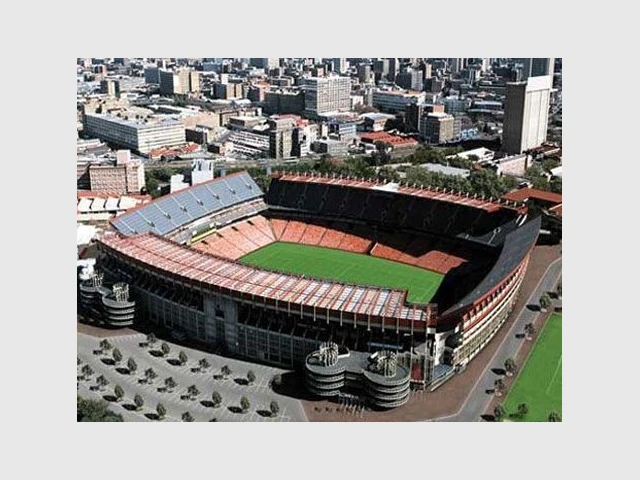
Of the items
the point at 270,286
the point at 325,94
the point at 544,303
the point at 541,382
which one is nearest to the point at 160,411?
the point at 270,286

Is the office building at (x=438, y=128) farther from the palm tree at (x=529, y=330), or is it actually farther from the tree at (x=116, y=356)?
the tree at (x=116, y=356)

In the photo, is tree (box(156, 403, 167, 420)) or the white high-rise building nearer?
tree (box(156, 403, 167, 420))

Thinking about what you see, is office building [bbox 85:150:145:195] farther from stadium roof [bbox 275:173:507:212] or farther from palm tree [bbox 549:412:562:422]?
palm tree [bbox 549:412:562:422]

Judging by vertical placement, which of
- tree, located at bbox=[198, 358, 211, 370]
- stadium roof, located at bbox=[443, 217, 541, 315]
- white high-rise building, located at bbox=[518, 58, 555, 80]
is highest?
white high-rise building, located at bbox=[518, 58, 555, 80]

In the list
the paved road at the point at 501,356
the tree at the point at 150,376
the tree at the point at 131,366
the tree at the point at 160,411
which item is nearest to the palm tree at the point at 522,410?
the paved road at the point at 501,356

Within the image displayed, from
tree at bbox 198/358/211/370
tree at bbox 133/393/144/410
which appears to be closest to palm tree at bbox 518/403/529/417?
tree at bbox 198/358/211/370

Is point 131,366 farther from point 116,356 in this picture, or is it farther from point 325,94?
point 325,94

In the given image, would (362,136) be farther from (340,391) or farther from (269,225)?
(340,391)
